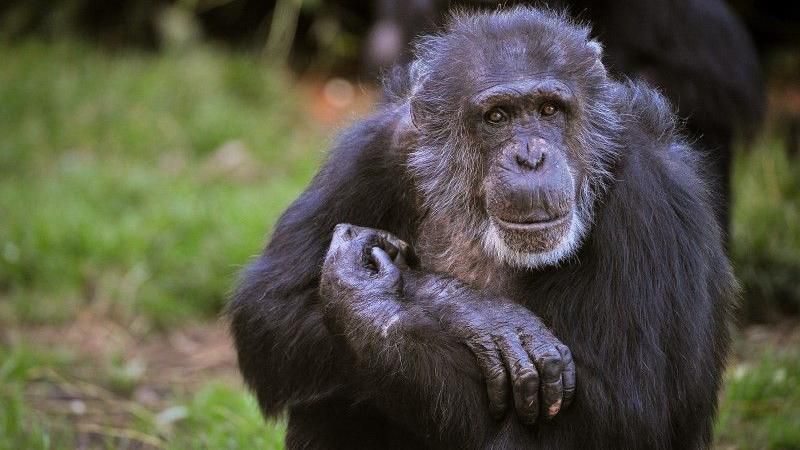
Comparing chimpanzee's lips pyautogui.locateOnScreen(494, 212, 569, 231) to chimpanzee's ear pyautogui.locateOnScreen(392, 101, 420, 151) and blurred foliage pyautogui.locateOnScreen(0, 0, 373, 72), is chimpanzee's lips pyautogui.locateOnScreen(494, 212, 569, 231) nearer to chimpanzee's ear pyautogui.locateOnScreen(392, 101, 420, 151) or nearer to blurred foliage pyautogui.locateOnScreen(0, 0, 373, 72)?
chimpanzee's ear pyautogui.locateOnScreen(392, 101, 420, 151)

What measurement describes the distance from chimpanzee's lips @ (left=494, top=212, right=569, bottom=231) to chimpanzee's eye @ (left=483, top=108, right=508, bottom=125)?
384mm

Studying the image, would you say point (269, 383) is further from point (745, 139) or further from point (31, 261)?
point (745, 139)

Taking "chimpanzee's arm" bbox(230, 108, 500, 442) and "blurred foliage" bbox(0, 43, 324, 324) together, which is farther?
"blurred foliage" bbox(0, 43, 324, 324)

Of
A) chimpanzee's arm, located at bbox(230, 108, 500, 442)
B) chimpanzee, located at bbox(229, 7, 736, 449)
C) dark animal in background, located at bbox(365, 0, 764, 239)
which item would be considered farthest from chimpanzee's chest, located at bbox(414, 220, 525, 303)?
dark animal in background, located at bbox(365, 0, 764, 239)

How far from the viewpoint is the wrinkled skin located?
4.00 metres

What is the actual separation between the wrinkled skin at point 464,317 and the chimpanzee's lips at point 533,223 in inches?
11.0

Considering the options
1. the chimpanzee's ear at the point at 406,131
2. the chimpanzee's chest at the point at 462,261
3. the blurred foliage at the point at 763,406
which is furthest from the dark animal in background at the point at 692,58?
the chimpanzee's chest at the point at 462,261

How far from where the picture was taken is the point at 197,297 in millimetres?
8289

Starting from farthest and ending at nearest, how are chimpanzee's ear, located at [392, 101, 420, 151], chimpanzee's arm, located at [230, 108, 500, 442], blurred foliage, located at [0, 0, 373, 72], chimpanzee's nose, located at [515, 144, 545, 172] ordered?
blurred foliage, located at [0, 0, 373, 72] < chimpanzee's ear, located at [392, 101, 420, 151] < chimpanzee's arm, located at [230, 108, 500, 442] < chimpanzee's nose, located at [515, 144, 545, 172]

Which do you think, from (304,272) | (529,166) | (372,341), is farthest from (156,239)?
(529,166)

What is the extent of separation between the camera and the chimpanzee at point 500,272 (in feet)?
13.3

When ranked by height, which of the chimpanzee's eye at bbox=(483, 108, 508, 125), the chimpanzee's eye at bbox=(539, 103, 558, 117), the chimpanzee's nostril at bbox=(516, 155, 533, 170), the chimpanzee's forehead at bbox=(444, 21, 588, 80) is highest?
the chimpanzee's forehead at bbox=(444, 21, 588, 80)

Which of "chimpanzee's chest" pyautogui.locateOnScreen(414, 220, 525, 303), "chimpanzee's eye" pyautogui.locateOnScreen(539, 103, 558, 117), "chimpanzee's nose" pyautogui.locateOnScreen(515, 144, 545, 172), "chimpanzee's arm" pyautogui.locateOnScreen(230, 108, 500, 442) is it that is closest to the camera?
"chimpanzee's nose" pyautogui.locateOnScreen(515, 144, 545, 172)

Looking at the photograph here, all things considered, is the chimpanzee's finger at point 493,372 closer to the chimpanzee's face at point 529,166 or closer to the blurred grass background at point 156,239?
the chimpanzee's face at point 529,166
